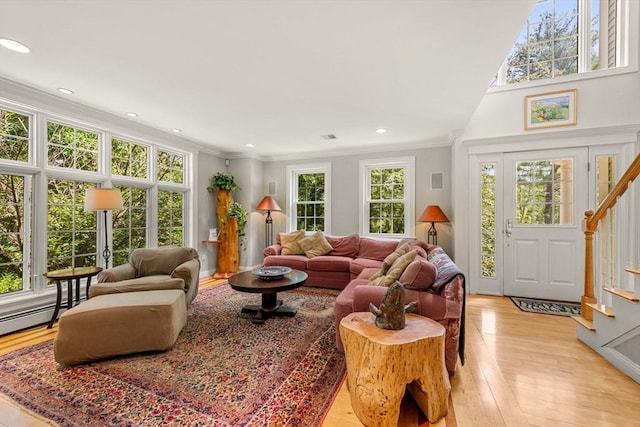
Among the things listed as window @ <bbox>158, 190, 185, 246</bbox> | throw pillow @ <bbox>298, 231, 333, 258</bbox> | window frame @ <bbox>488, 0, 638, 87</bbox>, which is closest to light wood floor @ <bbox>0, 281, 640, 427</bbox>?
window @ <bbox>158, 190, 185, 246</bbox>

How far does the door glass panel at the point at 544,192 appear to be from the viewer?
372cm

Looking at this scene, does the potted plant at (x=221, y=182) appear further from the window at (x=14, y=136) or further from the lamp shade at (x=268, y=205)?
the window at (x=14, y=136)

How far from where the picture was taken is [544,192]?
3.83 meters

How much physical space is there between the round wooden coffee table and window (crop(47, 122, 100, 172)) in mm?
2362

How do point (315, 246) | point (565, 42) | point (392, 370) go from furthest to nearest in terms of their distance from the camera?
1. point (315, 246)
2. point (565, 42)
3. point (392, 370)

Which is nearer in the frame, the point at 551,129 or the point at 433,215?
the point at 551,129

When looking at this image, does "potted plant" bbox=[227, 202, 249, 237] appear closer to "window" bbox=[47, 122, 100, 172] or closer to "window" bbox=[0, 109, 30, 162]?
"window" bbox=[47, 122, 100, 172]

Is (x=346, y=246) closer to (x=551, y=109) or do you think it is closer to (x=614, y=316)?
(x=614, y=316)

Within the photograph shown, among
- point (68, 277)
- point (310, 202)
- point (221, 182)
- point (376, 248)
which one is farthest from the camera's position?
point (310, 202)

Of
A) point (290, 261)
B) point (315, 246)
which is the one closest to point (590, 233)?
point (315, 246)

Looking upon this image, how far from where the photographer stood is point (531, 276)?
3857 millimetres

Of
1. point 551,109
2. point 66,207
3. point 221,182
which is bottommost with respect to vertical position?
point 66,207

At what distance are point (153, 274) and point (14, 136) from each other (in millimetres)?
1928

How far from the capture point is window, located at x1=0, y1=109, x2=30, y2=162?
9.14ft
